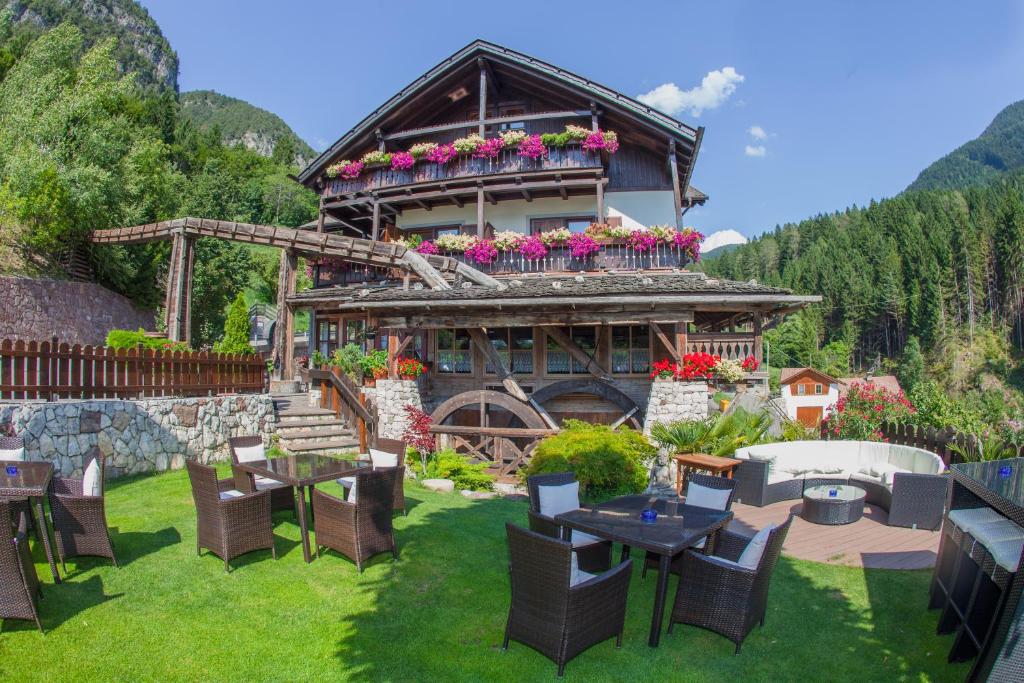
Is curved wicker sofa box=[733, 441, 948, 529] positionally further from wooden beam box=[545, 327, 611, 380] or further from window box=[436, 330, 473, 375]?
window box=[436, 330, 473, 375]

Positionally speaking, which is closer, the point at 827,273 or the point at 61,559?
the point at 61,559

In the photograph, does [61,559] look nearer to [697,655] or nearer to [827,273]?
[697,655]

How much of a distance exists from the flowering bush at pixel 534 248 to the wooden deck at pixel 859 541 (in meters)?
9.38

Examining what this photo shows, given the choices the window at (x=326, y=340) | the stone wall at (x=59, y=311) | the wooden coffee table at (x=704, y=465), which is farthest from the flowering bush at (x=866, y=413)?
the stone wall at (x=59, y=311)

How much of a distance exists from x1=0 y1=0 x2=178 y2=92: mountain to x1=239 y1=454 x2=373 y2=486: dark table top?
5509cm

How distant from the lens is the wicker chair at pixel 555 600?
12.6 ft

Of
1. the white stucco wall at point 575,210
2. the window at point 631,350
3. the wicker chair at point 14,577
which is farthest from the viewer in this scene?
the white stucco wall at point 575,210

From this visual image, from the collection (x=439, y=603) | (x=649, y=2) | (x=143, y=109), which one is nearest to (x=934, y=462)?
(x=439, y=603)

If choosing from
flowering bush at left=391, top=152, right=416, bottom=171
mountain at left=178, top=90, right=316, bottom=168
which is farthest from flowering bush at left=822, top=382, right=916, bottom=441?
mountain at left=178, top=90, right=316, bottom=168

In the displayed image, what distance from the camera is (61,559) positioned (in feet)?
17.3

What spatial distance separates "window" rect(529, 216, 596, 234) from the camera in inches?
703

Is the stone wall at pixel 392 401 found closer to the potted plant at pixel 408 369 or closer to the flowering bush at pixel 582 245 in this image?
the potted plant at pixel 408 369

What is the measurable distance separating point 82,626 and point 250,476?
8.22 ft

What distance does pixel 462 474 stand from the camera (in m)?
10.7
